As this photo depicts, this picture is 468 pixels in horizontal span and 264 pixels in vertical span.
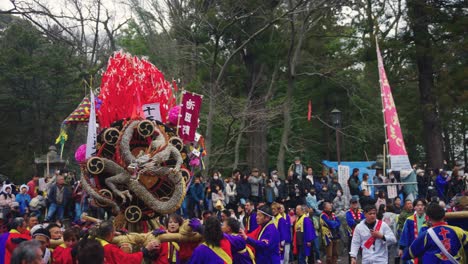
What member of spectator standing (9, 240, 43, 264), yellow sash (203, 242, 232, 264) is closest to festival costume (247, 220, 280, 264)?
yellow sash (203, 242, 232, 264)

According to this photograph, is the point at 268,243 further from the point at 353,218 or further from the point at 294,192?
the point at 294,192

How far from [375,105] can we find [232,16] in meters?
11.7

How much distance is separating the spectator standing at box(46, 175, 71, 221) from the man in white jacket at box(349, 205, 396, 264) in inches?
331

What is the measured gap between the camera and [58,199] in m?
14.8

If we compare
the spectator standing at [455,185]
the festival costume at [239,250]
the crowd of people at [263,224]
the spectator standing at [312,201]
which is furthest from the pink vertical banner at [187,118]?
the spectator standing at [455,185]

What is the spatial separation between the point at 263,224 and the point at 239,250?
1754 mm

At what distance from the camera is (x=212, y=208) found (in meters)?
16.6

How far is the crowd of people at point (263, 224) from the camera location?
671 centimetres

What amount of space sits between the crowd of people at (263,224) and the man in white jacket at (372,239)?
0.01 meters

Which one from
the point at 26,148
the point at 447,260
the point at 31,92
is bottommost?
the point at 447,260

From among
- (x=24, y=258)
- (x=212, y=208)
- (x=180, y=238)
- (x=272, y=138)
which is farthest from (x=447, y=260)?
(x=272, y=138)

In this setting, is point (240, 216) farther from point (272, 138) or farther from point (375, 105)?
point (375, 105)

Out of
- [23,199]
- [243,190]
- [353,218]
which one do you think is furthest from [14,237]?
[243,190]

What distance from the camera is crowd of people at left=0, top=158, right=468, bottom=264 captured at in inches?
264
